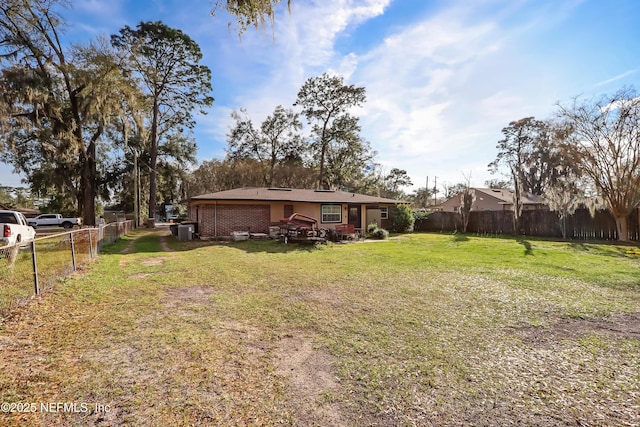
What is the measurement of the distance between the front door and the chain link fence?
15.9 metres

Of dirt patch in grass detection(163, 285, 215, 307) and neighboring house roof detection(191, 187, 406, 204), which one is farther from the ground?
neighboring house roof detection(191, 187, 406, 204)

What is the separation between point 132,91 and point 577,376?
26.1 metres

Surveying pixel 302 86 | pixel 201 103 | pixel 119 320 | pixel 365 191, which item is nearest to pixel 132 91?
pixel 201 103

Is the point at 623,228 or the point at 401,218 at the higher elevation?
the point at 401,218

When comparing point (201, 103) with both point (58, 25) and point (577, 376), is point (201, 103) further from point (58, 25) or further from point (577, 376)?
point (577, 376)

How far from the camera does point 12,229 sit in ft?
35.3

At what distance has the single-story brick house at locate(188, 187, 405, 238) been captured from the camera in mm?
16797

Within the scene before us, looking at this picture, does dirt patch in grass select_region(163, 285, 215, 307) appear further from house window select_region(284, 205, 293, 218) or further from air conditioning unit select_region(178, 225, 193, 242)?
house window select_region(284, 205, 293, 218)

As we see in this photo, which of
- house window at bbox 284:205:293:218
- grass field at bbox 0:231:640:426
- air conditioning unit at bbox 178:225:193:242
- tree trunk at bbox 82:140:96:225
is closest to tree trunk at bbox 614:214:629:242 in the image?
grass field at bbox 0:231:640:426

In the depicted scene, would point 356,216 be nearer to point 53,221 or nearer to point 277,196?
point 277,196

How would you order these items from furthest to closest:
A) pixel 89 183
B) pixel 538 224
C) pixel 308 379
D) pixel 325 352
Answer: pixel 89 183
pixel 538 224
pixel 325 352
pixel 308 379

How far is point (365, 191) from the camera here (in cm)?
4028

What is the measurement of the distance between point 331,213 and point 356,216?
7.72 feet

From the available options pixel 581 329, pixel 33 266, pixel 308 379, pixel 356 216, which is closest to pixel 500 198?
pixel 356 216
